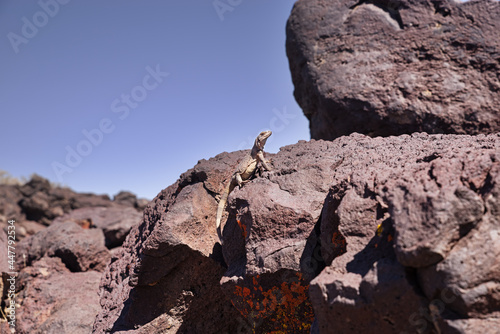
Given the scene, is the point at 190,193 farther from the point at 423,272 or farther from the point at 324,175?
the point at 423,272

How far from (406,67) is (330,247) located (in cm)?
363

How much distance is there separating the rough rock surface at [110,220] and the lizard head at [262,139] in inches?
151

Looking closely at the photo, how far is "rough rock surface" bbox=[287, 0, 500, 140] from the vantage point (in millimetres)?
5254

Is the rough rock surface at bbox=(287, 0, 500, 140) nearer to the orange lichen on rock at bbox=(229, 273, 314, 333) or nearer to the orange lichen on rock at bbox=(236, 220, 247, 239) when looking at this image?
the orange lichen on rock at bbox=(236, 220, 247, 239)

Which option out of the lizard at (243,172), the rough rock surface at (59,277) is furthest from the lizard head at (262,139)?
the rough rock surface at (59,277)

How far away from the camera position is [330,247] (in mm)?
2795

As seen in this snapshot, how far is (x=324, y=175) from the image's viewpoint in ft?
12.0

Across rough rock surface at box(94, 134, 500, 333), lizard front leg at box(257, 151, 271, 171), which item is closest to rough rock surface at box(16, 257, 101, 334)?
rough rock surface at box(94, 134, 500, 333)

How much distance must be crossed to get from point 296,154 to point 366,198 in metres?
1.68

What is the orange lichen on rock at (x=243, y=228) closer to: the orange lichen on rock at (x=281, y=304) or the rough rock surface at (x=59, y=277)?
the orange lichen on rock at (x=281, y=304)

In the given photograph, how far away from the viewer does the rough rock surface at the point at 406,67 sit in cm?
525

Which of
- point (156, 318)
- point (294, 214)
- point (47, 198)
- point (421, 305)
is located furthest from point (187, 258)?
point (47, 198)

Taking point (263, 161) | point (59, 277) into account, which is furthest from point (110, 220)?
point (263, 161)

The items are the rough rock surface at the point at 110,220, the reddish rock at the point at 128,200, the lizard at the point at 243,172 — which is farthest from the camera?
the reddish rock at the point at 128,200
